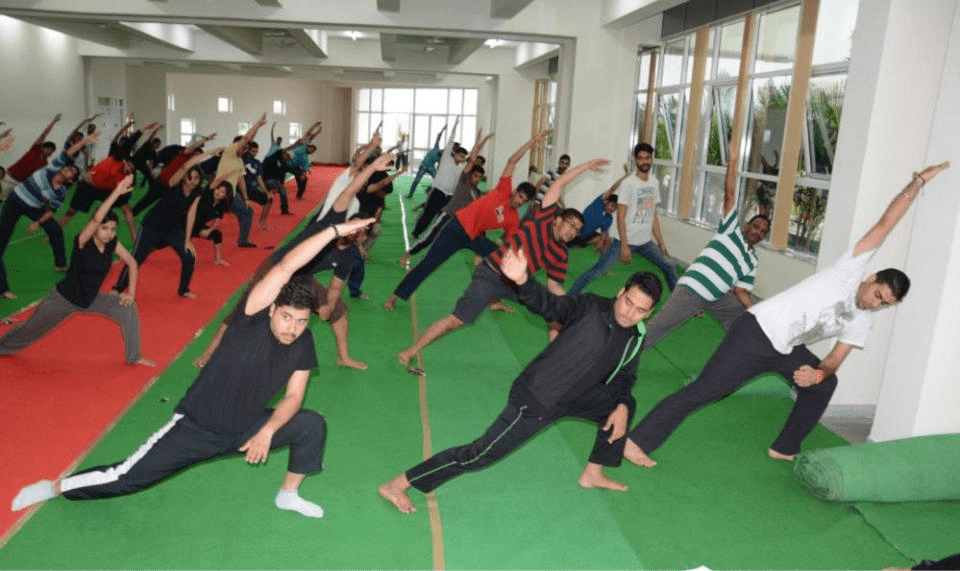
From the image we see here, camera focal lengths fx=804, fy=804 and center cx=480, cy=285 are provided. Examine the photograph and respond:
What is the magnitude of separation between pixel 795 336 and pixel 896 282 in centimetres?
68

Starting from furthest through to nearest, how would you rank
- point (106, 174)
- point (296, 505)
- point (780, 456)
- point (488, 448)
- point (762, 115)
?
1. point (106, 174)
2. point (762, 115)
3. point (780, 456)
4. point (296, 505)
5. point (488, 448)

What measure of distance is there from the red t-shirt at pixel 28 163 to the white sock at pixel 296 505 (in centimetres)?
1008

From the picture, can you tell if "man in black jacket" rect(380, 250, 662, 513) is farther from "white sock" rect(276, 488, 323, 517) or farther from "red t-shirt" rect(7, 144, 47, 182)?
"red t-shirt" rect(7, 144, 47, 182)

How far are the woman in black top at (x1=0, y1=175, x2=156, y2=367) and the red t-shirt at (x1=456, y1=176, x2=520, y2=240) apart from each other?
Answer: 3.11 meters

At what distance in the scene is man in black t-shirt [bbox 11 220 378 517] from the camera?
3705mm

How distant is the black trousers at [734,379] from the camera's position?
5.08m

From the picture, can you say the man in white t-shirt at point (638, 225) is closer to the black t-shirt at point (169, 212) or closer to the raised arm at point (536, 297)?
the black t-shirt at point (169, 212)

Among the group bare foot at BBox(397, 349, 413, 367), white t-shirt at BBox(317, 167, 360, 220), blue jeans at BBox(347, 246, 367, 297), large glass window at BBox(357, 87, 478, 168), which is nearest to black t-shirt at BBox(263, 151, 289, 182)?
blue jeans at BBox(347, 246, 367, 297)

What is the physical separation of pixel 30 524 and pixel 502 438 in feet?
7.77

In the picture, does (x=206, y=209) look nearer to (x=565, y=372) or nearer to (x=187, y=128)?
(x=565, y=372)

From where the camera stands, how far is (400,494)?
14.3 feet

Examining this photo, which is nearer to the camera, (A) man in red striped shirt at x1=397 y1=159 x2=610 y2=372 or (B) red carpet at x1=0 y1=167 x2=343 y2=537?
(B) red carpet at x1=0 y1=167 x2=343 y2=537

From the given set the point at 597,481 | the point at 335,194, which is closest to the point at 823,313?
the point at 597,481

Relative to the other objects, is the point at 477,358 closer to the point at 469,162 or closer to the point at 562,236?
the point at 562,236
